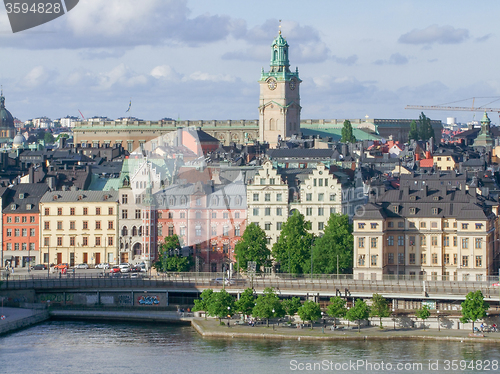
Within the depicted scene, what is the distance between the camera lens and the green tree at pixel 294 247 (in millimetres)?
84875

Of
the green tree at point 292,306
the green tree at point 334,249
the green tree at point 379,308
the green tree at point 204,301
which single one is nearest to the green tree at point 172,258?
the green tree at point 334,249

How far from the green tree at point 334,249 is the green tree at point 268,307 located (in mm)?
12223

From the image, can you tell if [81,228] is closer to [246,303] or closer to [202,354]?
[246,303]

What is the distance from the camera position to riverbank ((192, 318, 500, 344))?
6769 cm

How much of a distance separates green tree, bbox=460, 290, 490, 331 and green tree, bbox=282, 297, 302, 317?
940 centimetres

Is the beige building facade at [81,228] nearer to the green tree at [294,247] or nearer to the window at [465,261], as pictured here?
the green tree at [294,247]

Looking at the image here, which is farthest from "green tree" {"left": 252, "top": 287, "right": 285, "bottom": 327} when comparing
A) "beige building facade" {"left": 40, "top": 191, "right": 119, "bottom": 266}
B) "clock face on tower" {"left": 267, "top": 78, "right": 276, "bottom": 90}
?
"clock face on tower" {"left": 267, "top": 78, "right": 276, "bottom": 90}

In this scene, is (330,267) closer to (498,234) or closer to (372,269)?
(372,269)

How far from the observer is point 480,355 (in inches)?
2479

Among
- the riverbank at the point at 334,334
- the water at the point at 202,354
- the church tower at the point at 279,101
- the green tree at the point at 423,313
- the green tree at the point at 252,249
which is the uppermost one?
the church tower at the point at 279,101

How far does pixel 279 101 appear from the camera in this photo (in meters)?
184

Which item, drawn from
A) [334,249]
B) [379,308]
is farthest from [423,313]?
[334,249]

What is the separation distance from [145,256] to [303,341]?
28.1m

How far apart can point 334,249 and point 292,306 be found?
1295cm
